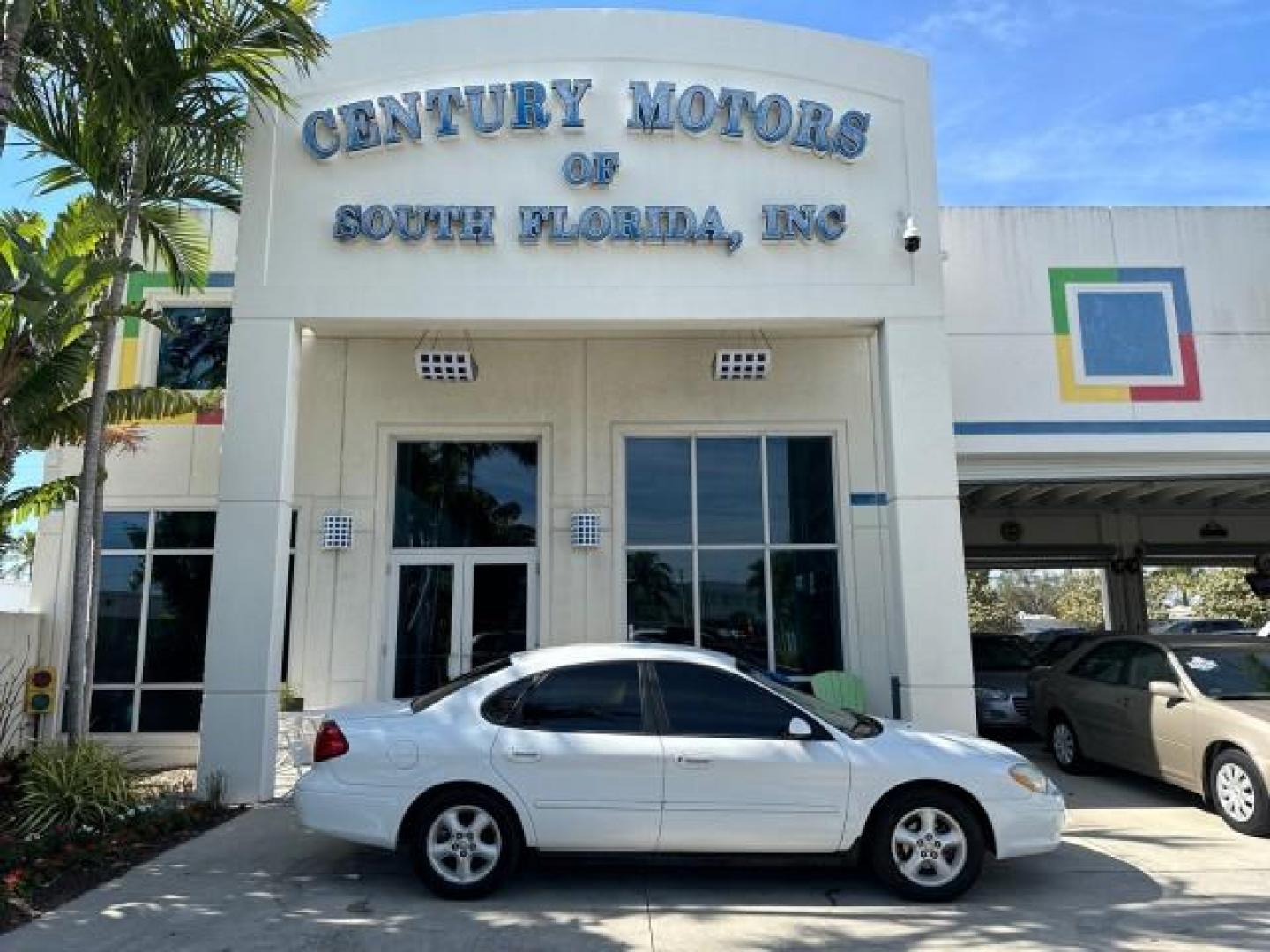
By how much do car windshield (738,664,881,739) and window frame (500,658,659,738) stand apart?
66 centimetres

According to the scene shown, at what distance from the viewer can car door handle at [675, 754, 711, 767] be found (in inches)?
235

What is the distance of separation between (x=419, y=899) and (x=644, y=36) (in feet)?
27.0

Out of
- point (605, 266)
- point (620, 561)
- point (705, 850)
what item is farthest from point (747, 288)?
point (705, 850)

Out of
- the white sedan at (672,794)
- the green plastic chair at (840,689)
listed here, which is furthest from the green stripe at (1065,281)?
the white sedan at (672,794)

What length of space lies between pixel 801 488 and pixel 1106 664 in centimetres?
382

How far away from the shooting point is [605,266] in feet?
31.3

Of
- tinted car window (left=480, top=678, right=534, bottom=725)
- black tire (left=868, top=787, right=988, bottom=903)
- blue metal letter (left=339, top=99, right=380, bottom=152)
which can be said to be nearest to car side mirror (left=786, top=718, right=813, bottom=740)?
black tire (left=868, top=787, right=988, bottom=903)

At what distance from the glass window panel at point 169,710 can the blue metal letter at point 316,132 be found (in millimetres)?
6385

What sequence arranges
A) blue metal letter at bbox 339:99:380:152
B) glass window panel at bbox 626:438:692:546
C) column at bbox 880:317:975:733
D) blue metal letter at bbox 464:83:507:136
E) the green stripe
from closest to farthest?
column at bbox 880:317:975:733 → blue metal letter at bbox 339:99:380:152 → blue metal letter at bbox 464:83:507:136 → glass window panel at bbox 626:438:692:546 → the green stripe

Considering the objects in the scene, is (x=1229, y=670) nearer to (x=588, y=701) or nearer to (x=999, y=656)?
(x=999, y=656)

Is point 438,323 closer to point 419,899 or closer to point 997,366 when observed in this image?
point 419,899

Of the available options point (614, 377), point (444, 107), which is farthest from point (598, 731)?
point (444, 107)

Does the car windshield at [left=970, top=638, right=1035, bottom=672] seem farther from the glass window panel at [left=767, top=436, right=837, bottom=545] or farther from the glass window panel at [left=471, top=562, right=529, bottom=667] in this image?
the glass window panel at [left=471, top=562, right=529, bottom=667]

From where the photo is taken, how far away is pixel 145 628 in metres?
11.6
